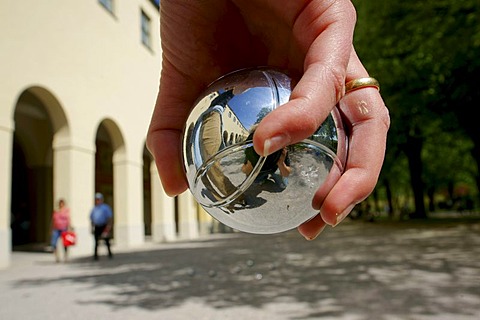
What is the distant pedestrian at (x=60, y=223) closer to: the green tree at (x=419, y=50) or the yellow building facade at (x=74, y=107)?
the yellow building facade at (x=74, y=107)

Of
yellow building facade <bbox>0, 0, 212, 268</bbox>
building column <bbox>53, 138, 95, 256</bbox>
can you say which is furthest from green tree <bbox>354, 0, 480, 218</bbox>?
building column <bbox>53, 138, 95, 256</bbox>

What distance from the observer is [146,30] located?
67.4ft

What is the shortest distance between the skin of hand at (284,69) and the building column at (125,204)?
17.4 metres

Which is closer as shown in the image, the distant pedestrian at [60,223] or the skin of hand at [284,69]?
the skin of hand at [284,69]

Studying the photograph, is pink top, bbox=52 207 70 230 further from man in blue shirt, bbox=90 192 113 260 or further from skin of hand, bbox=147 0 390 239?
skin of hand, bbox=147 0 390 239

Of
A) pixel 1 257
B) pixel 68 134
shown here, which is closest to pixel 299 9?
pixel 1 257

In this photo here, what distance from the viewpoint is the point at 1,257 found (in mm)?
11297

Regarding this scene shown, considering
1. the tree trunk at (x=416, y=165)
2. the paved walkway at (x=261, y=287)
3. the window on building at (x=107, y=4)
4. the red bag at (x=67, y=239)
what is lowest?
the paved walkway at (x=261, y=287)

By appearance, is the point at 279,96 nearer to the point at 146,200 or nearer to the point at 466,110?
the point at 466,110

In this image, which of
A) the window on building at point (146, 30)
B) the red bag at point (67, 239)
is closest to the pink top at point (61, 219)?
the red bag at point (67, 239)

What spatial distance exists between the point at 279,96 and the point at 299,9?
255 millimetres

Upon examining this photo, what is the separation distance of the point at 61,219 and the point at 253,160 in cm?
1295

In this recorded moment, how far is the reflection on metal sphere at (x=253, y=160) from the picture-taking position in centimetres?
127

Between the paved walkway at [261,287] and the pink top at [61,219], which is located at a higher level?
the pink top at [61,219]
